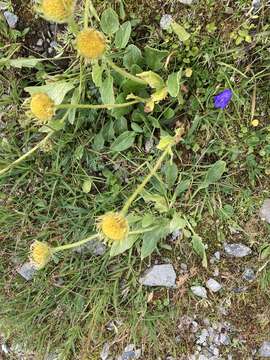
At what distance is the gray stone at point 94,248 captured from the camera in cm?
232

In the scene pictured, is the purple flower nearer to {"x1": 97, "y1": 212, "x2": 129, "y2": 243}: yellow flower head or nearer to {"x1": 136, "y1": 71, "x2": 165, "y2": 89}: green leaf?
{"x1": 136, "y1": 71, "x2": 165, "y2": 89}: green leaf

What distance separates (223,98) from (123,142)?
417 mm

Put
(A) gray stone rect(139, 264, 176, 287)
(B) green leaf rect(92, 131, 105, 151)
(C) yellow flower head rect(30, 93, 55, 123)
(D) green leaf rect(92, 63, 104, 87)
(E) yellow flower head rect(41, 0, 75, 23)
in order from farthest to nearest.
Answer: (A) gray stone rect(139, 264, 176, 287)
(B) green leaf rect(92, 131, 105, 151)
(D) green leaf rect(92, 63, 104, 87)
(C) yellow flower head rect(30, 93, 55, 123)
(E) yellow flower head rect(41, 0, 75, 23)

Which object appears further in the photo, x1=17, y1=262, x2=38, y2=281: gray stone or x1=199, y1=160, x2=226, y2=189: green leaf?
x1=17, y1=262, x2=38, y2=281: gray stone

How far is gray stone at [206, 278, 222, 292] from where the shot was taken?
7.56 feet

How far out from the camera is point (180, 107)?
2.16 metres

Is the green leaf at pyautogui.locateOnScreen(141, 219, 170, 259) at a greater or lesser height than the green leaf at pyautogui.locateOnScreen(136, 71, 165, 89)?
lesser

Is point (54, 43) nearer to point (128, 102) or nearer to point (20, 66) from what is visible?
point (20, 66)

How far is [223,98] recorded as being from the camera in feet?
6.70

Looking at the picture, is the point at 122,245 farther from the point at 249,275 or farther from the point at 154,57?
the point at 154,57

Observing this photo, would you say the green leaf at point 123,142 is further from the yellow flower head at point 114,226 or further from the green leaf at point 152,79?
the yellow flower head at point 114,226

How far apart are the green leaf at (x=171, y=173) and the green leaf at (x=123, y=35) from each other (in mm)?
479

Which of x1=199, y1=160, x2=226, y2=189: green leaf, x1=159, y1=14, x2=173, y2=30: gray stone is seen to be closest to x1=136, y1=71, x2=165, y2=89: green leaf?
x1=159, y1=14, x2=173, y2=30: gray stone

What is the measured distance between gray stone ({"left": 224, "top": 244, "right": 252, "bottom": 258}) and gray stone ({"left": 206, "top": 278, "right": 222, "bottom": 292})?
138 mm
